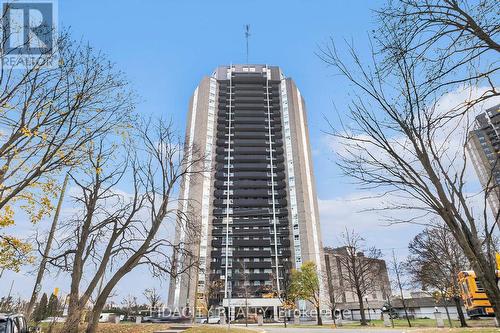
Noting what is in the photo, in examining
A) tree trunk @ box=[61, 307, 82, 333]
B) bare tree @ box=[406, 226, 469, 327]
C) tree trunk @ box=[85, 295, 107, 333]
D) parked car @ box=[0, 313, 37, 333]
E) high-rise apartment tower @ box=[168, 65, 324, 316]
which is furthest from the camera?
high-rise apartment tower @ box=[168, 65, 324, 316]

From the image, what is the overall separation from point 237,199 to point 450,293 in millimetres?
55041

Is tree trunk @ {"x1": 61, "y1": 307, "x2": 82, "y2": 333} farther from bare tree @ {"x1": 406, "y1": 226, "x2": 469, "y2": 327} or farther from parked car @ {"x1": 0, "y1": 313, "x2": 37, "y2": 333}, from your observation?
bare tree @ {"x1": 406, "y1": 226, "x2": 469, "y2": 327}

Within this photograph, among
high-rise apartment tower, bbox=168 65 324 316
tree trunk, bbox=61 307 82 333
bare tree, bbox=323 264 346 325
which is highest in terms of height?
high-rise apartment tower, bbox=168 65 324 316

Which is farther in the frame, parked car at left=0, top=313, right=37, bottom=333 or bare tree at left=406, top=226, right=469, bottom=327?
bare tree at left=406, top=226, right=469, bottom=327

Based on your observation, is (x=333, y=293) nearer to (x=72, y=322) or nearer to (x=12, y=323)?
(x=72, y=322)

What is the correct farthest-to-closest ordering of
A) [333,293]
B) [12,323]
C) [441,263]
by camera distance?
[333,293]
[441,263]
[12,323]

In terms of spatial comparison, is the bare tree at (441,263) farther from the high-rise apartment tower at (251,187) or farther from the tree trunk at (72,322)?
the high-rise apartment tower at (251,187)

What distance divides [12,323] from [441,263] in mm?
30696

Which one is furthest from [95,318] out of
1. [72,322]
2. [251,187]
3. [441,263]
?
[251,187]

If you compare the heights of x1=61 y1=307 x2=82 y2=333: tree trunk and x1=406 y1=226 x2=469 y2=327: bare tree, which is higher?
x1=406 y1=226 x2=469 y2=327: bare tree

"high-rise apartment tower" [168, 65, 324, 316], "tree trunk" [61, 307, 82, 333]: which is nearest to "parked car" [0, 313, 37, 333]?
"tree trunk" [61, 307, 82, 333]

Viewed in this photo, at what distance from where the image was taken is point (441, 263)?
1090 inches

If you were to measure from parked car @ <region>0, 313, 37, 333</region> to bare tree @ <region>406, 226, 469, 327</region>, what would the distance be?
23209 millimetres

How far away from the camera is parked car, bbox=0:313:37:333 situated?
25.8ft
